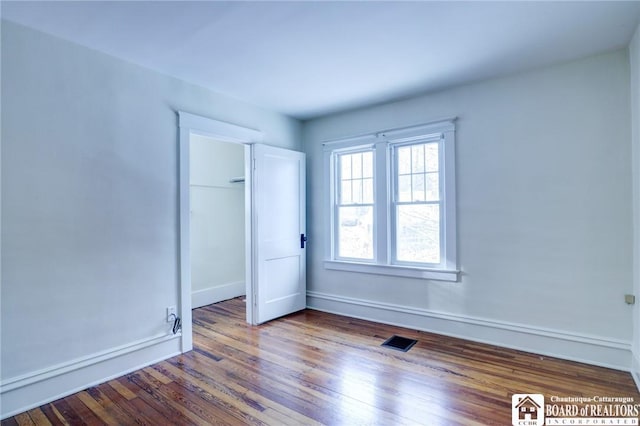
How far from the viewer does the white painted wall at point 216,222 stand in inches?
197

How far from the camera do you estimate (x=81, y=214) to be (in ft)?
8.52

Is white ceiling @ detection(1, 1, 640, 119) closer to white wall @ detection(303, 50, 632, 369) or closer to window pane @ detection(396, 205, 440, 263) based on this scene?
white wall @ detection(303, 50, 632, 369)

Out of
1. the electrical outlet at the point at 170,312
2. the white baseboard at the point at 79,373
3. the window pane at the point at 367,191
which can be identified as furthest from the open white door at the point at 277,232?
the white baseboard at the point at 79,373

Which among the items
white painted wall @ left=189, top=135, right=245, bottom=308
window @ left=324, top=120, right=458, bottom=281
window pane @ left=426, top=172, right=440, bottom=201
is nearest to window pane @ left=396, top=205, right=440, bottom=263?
window @ left=324, top=120, right=458, bottom=281

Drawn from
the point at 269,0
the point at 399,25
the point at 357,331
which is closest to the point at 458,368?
the point at 357,331

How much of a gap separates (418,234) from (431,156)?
35.7 inches

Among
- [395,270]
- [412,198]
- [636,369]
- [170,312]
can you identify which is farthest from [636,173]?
[170,312]

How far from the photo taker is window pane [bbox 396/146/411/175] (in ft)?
12.9

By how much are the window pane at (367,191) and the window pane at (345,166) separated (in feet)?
0.91

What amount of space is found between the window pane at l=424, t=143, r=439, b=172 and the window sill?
1150mm

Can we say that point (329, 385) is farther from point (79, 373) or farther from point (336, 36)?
point (336, 36)

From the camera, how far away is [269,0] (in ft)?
6.84

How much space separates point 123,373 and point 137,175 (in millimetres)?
1697

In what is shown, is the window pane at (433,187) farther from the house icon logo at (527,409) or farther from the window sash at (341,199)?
the house icon logo at (527,409)
